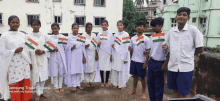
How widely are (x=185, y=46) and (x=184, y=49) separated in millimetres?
50

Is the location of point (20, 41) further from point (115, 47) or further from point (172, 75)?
point (172, 75)

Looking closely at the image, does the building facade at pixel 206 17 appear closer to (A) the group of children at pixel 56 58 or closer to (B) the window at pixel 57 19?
(B) the window at pixel 57 19

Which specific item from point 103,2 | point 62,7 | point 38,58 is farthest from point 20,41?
point 103,2

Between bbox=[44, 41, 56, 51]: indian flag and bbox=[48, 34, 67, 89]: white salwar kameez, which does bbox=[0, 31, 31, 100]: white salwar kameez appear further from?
bbox=[48, 34, 67, 89]: white salwar kameez

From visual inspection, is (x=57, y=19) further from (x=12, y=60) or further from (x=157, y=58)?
(x=157, y=58)

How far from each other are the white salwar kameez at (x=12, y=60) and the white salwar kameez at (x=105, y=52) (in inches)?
79.6

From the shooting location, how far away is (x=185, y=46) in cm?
230

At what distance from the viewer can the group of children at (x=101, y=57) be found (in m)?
2.33

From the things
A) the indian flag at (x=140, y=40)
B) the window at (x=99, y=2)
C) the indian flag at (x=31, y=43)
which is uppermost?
the window at (x=99, y=2)

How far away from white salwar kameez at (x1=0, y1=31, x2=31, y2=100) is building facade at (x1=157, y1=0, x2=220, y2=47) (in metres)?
19.8

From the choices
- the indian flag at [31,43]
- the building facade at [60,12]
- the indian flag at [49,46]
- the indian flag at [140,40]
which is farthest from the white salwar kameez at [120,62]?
the building facade at [60,12]

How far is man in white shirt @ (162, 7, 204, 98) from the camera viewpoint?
2283 millimetres

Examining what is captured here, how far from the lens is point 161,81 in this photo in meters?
3.05

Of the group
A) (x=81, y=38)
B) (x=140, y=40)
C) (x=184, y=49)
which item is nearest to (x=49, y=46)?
(x=81, y=38)
